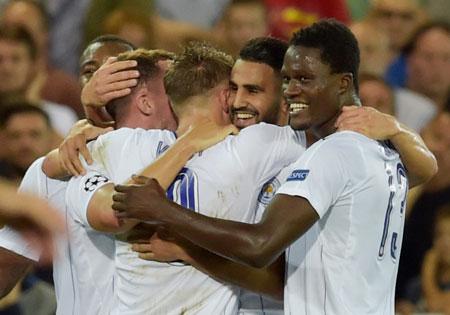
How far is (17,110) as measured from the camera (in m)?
8.06

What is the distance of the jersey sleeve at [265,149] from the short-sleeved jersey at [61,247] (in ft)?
3.18

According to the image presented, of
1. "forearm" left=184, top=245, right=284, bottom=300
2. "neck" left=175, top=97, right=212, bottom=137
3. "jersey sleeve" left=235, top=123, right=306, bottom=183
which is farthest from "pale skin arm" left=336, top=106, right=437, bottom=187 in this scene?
"forearm" left=184, top=245, right=284, bottom=300

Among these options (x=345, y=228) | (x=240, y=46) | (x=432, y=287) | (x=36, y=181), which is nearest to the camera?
(x=345, y=228)

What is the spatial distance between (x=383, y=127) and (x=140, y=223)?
99cm

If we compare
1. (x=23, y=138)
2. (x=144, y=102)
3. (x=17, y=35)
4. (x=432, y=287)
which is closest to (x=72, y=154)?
(x=144, y=102)

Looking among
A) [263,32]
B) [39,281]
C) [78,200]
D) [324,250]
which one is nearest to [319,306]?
[324,250]

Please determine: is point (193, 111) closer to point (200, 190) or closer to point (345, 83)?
point (200, 190)

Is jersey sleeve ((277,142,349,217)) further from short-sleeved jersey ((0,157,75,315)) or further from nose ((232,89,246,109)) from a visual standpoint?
short-sleeved jersey ((0,157,75,315))

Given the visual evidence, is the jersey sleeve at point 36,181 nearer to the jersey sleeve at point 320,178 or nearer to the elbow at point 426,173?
the jersey sleeve at point 320,178

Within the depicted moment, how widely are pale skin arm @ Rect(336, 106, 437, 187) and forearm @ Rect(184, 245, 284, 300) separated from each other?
637 mm

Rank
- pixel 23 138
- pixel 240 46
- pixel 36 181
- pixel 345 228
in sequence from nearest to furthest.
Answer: pixel 345 228
pixel 36 181
pixel 23 138
pixel 240 46

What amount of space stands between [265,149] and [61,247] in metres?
→ 1.07

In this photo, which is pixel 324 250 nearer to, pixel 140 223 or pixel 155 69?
pixel 140 223

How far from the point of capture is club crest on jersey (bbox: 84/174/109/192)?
4.46 m
